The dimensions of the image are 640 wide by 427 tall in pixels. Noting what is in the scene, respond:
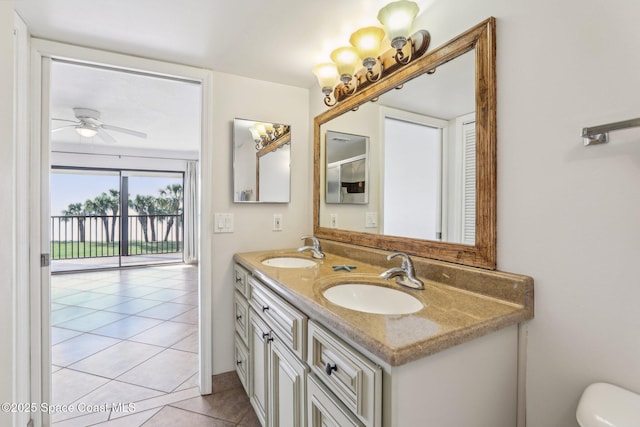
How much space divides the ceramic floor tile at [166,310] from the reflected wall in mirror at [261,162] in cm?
212

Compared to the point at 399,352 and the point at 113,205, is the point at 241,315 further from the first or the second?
the point at 113,205

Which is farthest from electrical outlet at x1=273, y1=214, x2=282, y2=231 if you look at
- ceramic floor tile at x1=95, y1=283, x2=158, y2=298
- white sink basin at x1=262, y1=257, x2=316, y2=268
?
ceramic floor tile at x1=95, y1=283, x2=158, y2=298

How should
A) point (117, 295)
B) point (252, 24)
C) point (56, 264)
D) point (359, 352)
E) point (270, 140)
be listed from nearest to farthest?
point (359, 352)
point (252, 24)
point (270, 140)
point (117, 295)
point (56, 264)

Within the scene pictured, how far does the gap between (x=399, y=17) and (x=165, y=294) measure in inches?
169

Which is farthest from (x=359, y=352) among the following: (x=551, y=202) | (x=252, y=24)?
(x=252, y=24)

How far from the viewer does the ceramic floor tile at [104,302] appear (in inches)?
143

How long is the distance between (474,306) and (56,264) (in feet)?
24.1

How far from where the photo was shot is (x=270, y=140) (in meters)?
2.18

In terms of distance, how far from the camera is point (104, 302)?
3768 millimetres

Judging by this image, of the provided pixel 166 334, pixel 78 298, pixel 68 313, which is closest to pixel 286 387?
pixel 166 334

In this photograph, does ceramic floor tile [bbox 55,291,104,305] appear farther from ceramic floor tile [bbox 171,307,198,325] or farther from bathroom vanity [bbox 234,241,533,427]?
bathroom vanity [bbox 234,241,533,427]

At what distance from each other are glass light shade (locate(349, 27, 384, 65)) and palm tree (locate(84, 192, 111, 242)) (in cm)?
645

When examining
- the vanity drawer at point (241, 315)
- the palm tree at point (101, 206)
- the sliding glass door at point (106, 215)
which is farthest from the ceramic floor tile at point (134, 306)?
the palm tree at point (101, 206)

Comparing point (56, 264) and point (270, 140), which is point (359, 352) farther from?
point (56, 264)
